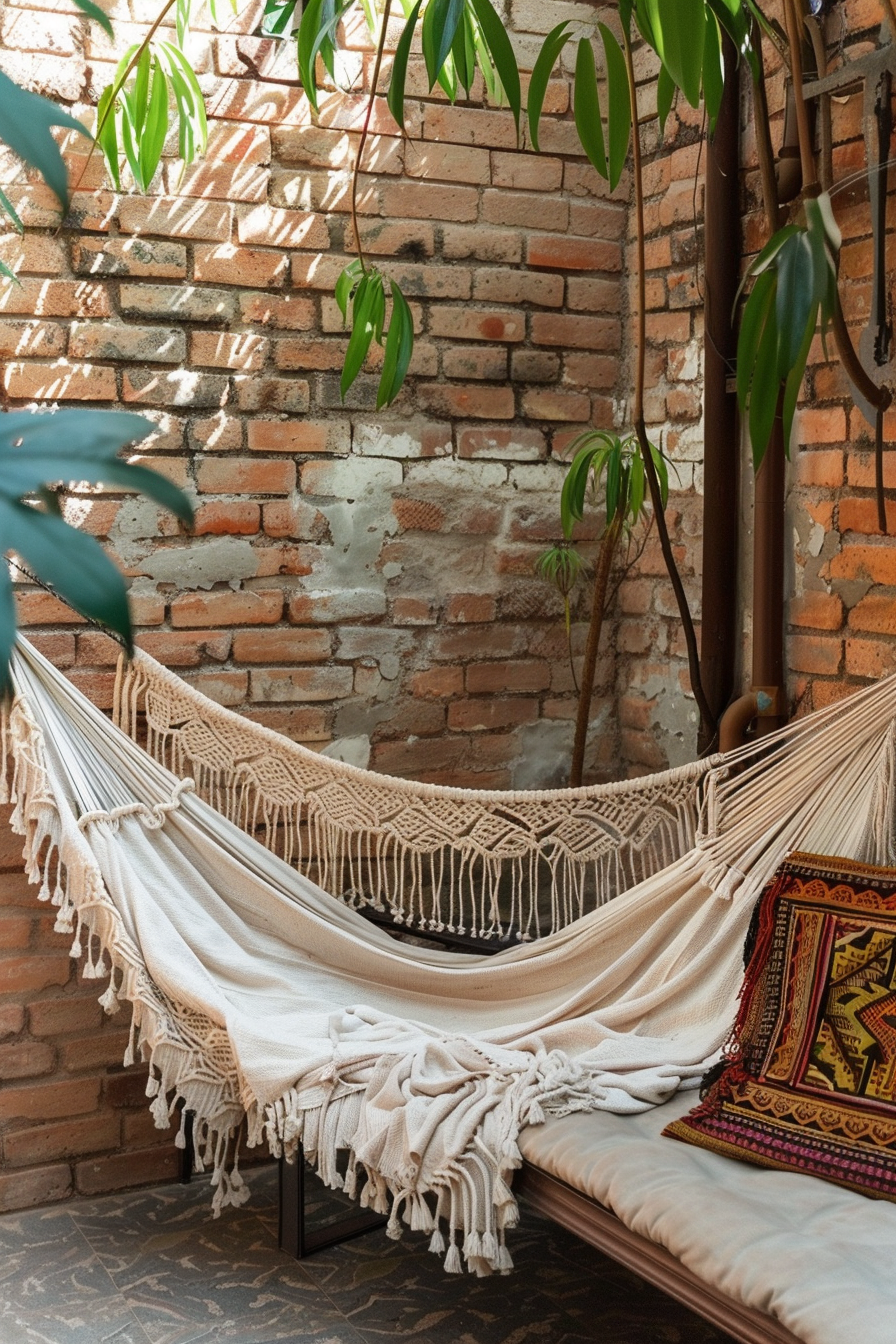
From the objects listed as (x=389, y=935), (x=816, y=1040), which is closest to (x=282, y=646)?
(x=389, y=935)

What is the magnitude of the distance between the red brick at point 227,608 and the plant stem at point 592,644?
51 centimetres

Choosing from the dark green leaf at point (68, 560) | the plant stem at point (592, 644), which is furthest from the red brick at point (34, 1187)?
the dark green leaf at point (68, 560)

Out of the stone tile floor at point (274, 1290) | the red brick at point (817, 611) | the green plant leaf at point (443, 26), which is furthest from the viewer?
the red brick at point (817, 611)

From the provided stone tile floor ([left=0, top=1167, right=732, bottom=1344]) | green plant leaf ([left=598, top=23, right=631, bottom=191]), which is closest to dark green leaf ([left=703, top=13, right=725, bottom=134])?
green plant leaf ([left=598, top=23, right=631, bottom=191])

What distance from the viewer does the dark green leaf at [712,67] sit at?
4.97ft

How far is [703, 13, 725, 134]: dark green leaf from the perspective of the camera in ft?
4.97

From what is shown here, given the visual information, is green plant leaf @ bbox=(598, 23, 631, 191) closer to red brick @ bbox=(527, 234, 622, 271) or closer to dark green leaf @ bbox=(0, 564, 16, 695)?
red brick @ bbox=(527, 234, 622, 271)

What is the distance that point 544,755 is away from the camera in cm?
243

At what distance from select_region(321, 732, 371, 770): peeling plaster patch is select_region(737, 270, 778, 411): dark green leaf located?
1072 millimetres

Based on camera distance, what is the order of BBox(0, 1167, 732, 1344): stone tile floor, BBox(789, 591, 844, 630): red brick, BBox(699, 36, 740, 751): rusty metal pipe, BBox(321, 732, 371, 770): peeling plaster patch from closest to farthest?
BBox(0, 1167, 732, 1344): stone tile floor
BBox(789, 591, 844, 630): red brick
BBox(699, 36, 740, 751): rusty metal pipe
BBox(321, 732, 371, 770): peeling plaster patch

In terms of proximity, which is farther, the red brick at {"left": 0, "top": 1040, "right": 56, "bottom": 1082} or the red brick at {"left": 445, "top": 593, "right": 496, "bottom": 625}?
the red brick at {"left": 445, "top": 593, "right": 496, "bottom": 625}

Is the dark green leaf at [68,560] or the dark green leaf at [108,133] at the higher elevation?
the dark green leaf at [108,133]

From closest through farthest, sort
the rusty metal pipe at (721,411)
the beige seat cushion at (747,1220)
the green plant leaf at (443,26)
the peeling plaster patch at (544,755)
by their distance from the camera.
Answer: the beige seat cushion at (747,1220) → the green plant leaf at (443,26) → the rusty metal pipe at (721,411) → the peeling plaster patch at (544,755)

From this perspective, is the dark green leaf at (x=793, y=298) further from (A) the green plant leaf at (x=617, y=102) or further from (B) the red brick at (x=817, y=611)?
(B) the red brick at (x=817, y=611)
